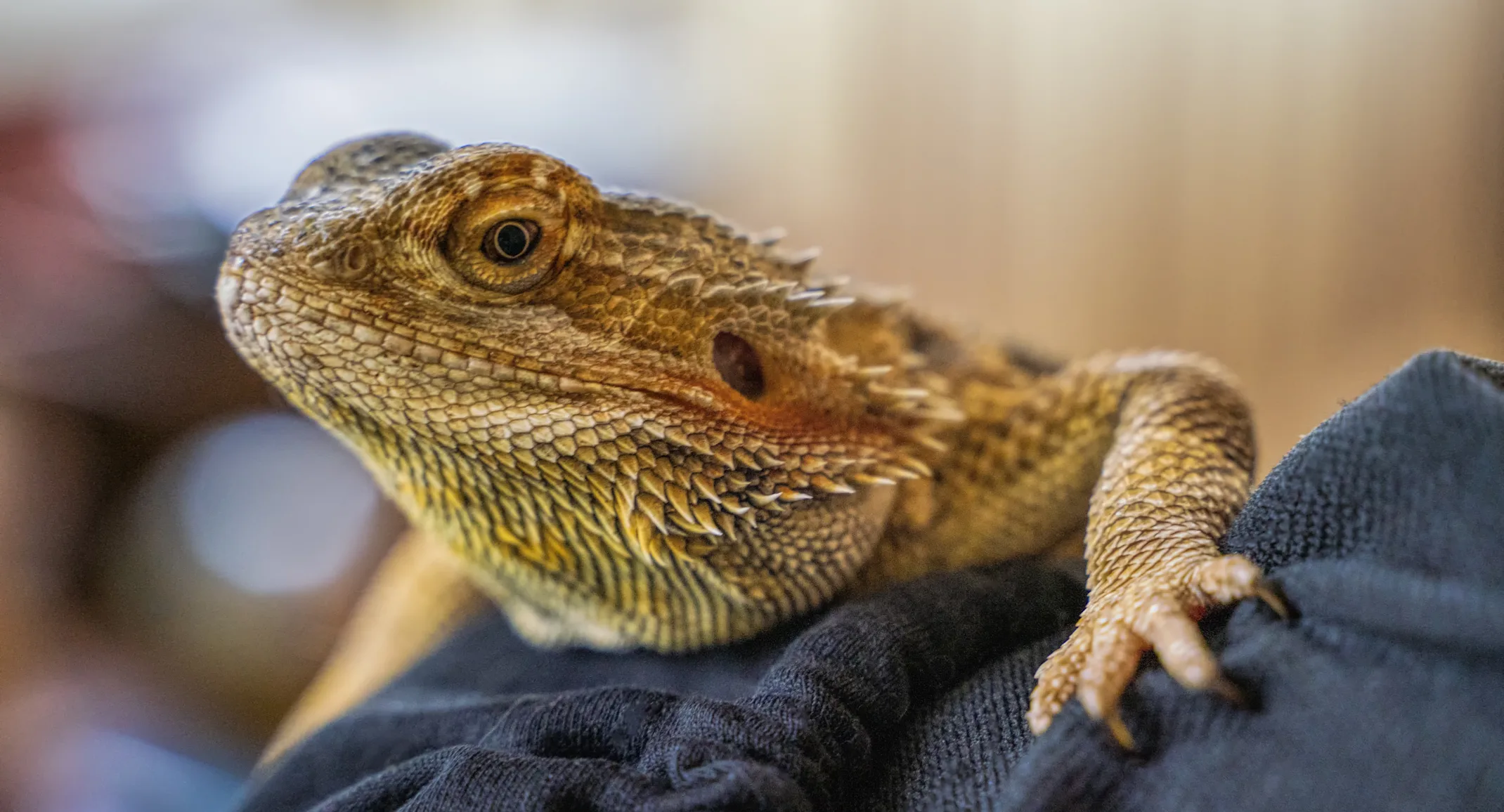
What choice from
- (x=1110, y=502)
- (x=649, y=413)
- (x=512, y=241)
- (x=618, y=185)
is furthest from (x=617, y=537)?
(x=618, y=185)

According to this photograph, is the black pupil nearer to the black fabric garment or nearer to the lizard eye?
the lizard eye

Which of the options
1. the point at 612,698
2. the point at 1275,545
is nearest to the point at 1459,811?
the point at 1275,545

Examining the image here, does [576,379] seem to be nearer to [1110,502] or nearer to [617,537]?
[617,537]

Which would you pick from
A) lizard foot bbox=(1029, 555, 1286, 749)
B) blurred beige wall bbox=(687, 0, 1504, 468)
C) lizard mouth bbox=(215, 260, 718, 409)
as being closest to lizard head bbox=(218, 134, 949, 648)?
lizard mouth bbox=(215, 260, 718, 409)

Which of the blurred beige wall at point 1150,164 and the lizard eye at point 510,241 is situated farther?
the blurred beige wall at point 1150,164

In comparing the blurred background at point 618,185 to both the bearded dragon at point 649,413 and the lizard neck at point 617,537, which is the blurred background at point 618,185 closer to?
the bearded dragon at point 649,413

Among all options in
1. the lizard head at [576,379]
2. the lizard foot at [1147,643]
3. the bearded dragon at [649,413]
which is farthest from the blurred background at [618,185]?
the lizard foot at [1147,643]
